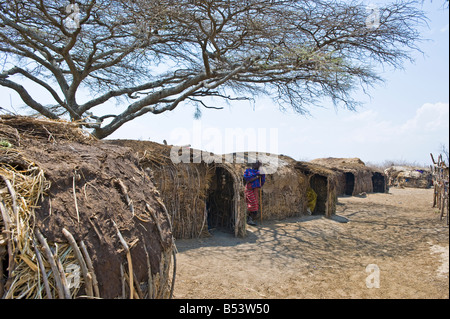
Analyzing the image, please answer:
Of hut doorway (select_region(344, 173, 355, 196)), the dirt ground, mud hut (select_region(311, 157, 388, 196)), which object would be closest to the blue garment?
the dirt ground

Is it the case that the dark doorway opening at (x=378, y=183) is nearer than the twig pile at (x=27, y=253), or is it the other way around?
the twig pile at (x=27, y=253)

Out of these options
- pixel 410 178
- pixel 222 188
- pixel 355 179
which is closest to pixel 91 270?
pixel 222 188

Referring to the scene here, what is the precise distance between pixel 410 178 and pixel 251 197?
22.6 meters

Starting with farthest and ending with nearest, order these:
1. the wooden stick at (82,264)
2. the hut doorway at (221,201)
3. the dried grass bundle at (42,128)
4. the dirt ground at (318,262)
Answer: the hut doorway at (221,201)
the dirt ground at (318,262)
the dried grass bundle at (42,128)
the wooden stick at (82,264)

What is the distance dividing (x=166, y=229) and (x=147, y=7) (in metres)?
5.97

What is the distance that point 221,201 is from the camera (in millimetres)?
8977

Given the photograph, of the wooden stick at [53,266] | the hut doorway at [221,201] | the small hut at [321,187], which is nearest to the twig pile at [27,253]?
the wooden stick at [53,266]

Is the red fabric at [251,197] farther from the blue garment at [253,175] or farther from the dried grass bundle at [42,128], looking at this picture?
the dried grass bundle at [42,128]

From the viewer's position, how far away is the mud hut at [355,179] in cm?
1909

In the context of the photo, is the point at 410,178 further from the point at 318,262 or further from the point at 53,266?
the point at 53,266

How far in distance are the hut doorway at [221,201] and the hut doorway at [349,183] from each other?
1302cm

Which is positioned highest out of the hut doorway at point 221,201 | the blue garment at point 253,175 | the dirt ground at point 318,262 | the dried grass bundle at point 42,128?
the dried grass bundle at point 42,128

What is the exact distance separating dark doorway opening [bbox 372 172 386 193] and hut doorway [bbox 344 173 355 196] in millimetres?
3510
